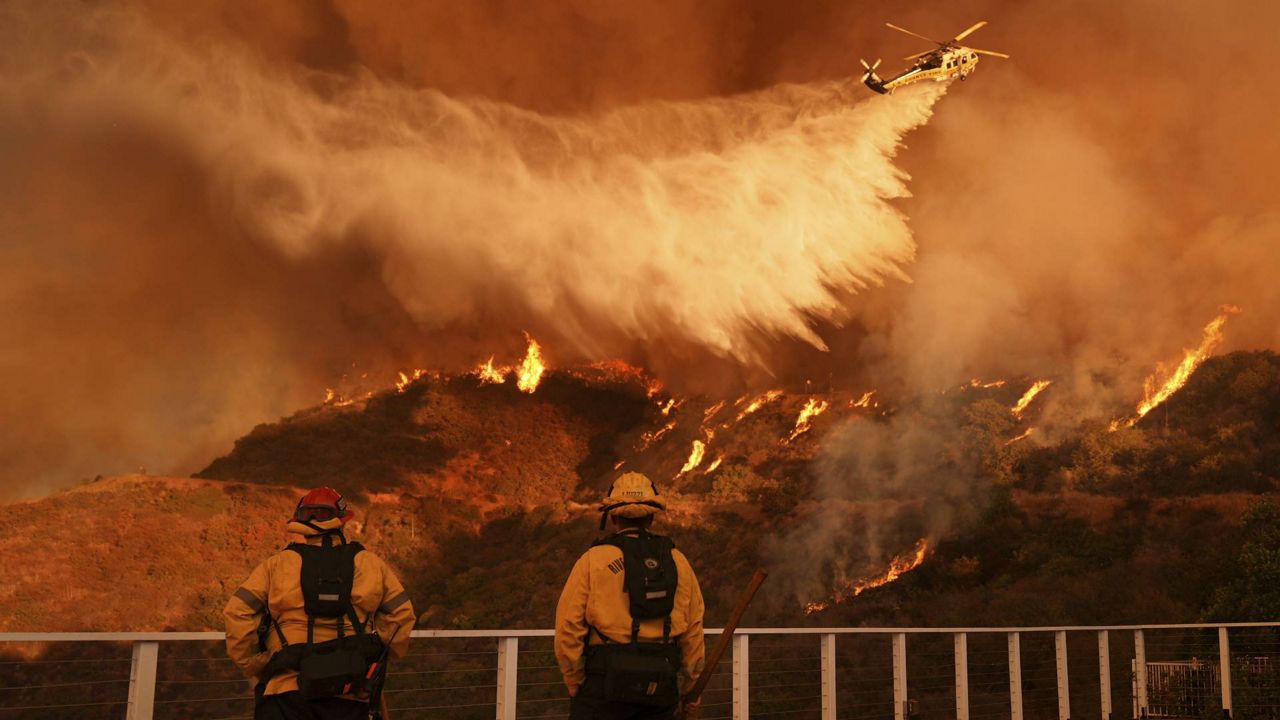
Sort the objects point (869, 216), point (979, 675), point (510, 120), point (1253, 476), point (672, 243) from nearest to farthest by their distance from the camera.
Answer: point (979, 675)
point (1253, 476)
point (869, 216)
point (672, 243)
point (510, 120)

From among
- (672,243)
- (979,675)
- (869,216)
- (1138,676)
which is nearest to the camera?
(1138,676)

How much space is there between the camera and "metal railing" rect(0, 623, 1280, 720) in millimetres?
7117

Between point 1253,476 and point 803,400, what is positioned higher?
point 803,400

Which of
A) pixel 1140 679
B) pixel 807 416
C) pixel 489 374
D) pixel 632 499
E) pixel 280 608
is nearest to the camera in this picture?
pixel 280 608

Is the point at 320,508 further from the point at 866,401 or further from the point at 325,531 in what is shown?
the point at 866,401

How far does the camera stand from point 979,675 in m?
29.0

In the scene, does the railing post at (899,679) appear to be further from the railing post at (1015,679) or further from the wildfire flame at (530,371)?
the wildfire flame at (530,371)

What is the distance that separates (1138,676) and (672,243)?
1544 inches

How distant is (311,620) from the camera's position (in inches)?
202

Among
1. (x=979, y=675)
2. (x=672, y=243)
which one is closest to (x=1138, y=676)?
(x=979, y=675)

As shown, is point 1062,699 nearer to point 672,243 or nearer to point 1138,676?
point 1138,676

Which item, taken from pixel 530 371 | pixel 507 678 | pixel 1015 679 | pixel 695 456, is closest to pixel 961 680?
pixel 1015 679

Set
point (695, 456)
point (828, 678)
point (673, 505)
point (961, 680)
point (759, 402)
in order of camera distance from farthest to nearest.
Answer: point (759, 402), point (695, 456), point (673, 505), point (961, 680), point (828, 678)

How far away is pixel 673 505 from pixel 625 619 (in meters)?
50.0
